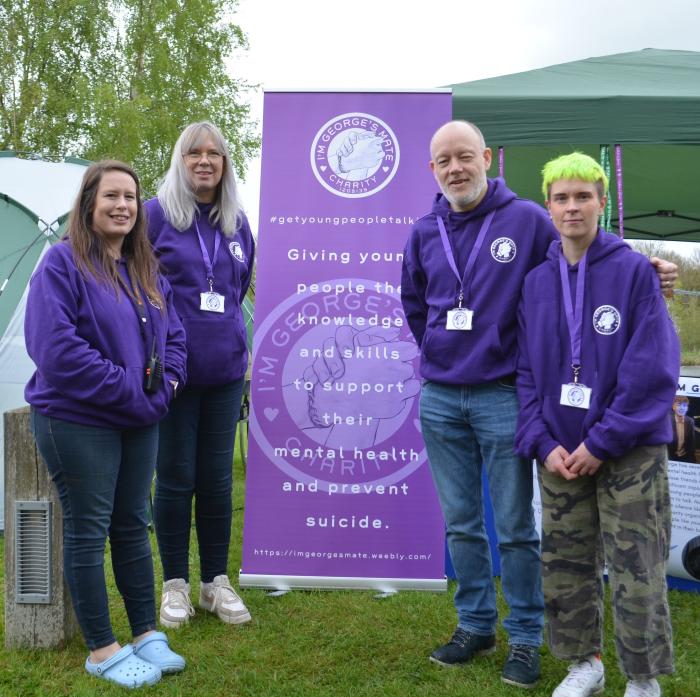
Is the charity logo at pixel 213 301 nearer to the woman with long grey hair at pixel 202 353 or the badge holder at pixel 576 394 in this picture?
the woman with long grey hair at pixel 202 353

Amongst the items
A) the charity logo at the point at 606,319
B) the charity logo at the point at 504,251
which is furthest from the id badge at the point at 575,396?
the charity logo at the point at 504,251

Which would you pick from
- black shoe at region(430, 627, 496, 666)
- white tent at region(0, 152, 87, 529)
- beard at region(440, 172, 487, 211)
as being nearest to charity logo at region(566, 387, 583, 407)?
beard at region(440, 172, 487, 211)

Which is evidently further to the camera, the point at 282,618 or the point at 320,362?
the point at 320,362

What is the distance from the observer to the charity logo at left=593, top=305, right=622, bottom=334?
1930 millimetres

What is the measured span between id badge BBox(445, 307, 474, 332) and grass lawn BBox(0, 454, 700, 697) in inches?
40.7

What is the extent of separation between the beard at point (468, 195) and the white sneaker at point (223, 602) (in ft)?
5.32

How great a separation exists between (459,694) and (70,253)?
1.65 meters

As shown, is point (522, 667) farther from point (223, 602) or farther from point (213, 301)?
point (213, 301)

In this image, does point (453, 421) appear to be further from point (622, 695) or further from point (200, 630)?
point (200, 630)

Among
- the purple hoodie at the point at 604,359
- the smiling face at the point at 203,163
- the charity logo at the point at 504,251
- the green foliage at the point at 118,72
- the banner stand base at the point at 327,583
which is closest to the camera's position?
the purple hoodie at the point at 604,359

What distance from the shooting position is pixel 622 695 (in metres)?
2.16

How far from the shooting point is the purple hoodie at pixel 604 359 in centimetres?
187

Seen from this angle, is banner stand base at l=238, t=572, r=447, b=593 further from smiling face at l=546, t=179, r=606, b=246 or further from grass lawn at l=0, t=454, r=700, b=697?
smiling face at l=546, t=179, r=606, b=246

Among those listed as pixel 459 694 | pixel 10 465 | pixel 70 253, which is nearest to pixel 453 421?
pixel 459 694
